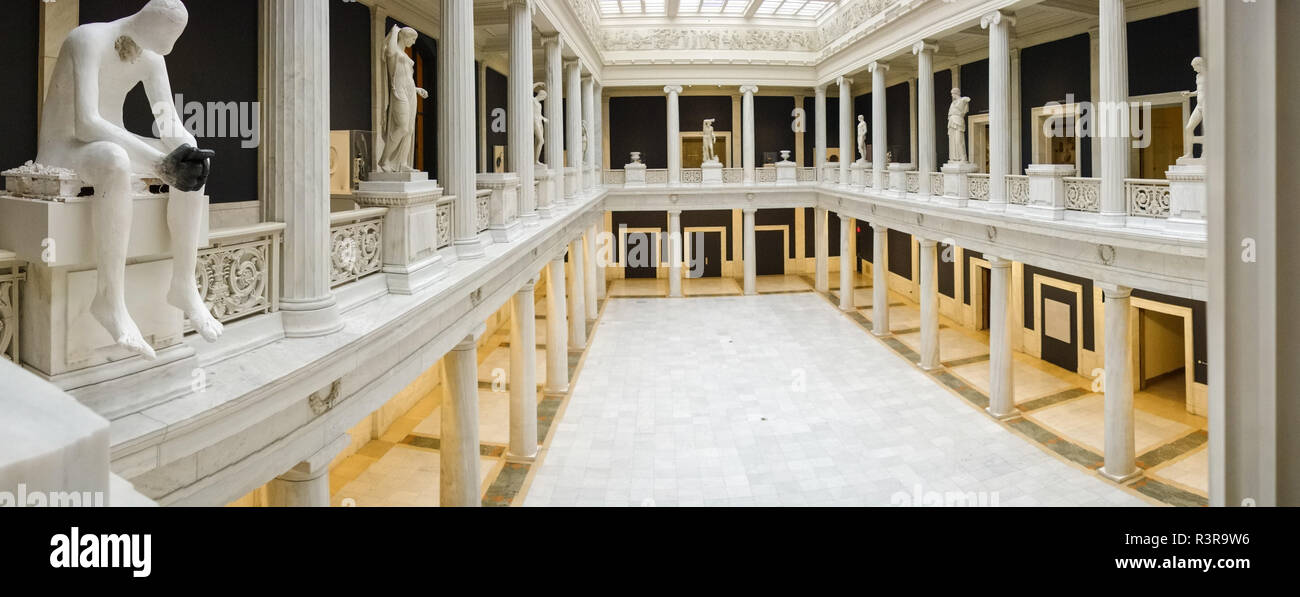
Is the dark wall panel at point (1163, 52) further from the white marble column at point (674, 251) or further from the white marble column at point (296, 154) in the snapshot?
the white marble column at point (296, 154)

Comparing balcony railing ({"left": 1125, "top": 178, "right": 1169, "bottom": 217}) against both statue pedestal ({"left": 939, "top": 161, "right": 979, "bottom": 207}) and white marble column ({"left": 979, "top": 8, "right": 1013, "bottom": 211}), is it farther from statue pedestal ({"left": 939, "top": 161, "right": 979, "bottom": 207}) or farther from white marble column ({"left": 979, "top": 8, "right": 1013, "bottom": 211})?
statue pedestal ({"left": 939, "top": 161, "right": 979, "bottom": 207})

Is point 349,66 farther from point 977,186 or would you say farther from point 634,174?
point 634,174

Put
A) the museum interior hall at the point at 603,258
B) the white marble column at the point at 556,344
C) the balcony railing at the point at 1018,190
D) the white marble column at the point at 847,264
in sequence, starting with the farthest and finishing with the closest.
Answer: the white marble column at the point at 847,264
the white marble column at the point at 556,344
the balcony railing at the point at 1018,190
the museum interior hall at the point at 603,258

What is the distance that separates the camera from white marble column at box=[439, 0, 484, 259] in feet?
26.4

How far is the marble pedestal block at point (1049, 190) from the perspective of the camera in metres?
12.5

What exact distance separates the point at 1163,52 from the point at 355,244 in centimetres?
1608

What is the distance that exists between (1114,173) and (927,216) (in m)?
6.67

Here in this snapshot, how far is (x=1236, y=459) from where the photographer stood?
7.72ft

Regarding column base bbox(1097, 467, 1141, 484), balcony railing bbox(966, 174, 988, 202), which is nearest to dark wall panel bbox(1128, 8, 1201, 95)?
balcony railing bbox(966, 174, 988, 202)

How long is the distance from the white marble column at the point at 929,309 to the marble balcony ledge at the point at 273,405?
14.2 metres

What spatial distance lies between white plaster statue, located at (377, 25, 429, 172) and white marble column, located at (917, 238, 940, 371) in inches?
582

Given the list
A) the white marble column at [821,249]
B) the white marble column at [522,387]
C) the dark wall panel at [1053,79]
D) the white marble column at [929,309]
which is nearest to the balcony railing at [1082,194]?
the dark wall panel at [1053,79]
